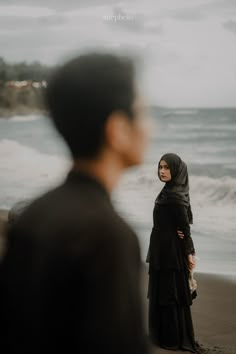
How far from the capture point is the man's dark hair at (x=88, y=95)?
31.1 inches

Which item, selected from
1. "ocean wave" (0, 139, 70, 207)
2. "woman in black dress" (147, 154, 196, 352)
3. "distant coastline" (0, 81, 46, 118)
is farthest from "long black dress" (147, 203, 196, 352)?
"distant coastline" (0, 81, 46, 118)

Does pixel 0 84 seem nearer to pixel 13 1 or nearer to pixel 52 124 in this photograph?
pixel 13 1

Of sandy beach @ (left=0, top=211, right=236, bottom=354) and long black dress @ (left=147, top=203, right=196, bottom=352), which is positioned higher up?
long black dress @ (left=147, top=203, right=196, bottom=352)

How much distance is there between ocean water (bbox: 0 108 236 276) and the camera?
4.89 meters

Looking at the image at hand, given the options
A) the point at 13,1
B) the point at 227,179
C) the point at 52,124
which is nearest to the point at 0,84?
the point at 13,1

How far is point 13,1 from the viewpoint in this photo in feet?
15.7

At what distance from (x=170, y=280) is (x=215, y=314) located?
2.63ft

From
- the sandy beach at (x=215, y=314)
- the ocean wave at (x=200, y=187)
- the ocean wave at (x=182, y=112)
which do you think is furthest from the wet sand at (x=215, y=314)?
the ocean wave at (x=182, y=112)

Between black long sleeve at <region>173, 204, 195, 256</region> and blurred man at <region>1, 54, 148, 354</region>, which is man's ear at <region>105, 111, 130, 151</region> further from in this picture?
Answer: black long sleeve at <region>173, 204, 195, 256</region>

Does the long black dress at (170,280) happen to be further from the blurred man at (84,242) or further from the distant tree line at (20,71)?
the distant tree line at (20,71)

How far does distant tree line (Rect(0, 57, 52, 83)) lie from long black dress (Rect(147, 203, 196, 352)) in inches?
98.7

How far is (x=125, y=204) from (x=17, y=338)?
4.21m

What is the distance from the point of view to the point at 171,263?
9.91ft

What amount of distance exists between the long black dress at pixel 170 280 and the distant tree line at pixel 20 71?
2.51 metres
